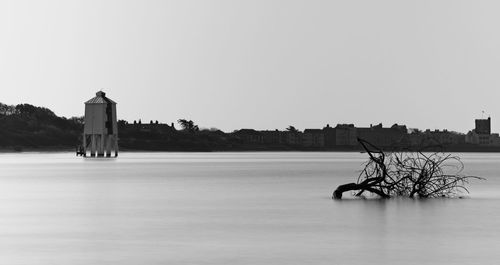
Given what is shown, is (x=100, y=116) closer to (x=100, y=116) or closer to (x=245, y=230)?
(x=100, y=116)

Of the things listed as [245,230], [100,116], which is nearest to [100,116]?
[100,116]

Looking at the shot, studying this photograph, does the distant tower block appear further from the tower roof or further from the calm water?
the calm water

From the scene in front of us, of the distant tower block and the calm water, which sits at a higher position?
the distant tower block

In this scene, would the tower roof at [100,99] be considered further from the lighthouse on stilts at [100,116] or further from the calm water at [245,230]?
the calm water at [245,230]

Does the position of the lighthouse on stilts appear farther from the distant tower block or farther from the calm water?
the calm water

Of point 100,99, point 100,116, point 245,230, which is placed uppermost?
point 100,99

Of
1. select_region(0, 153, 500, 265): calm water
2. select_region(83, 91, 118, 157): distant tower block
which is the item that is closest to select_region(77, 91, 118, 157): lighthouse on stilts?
select_region(83, 91, 118, 157): distant tower block

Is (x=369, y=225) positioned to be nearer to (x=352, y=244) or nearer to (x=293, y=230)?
(x=293, y=230)

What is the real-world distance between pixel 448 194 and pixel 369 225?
17298mm

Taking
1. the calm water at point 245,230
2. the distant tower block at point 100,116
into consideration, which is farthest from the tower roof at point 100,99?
the calm water at point 245,230

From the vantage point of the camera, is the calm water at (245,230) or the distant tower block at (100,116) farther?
the distant tower block at (100,116)

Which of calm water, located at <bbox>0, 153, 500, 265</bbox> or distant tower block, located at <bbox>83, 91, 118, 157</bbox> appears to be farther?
distant tower block, located at <bbox>83, 91, 118, 157</bbox>

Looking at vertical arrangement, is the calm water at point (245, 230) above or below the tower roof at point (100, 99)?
below

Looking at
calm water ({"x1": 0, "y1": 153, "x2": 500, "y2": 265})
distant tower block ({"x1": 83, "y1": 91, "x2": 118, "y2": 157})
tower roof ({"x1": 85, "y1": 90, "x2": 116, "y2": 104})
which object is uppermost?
tower roof ({"x1": 85, "y1": 90, "x2": 116, "y2": 104})
